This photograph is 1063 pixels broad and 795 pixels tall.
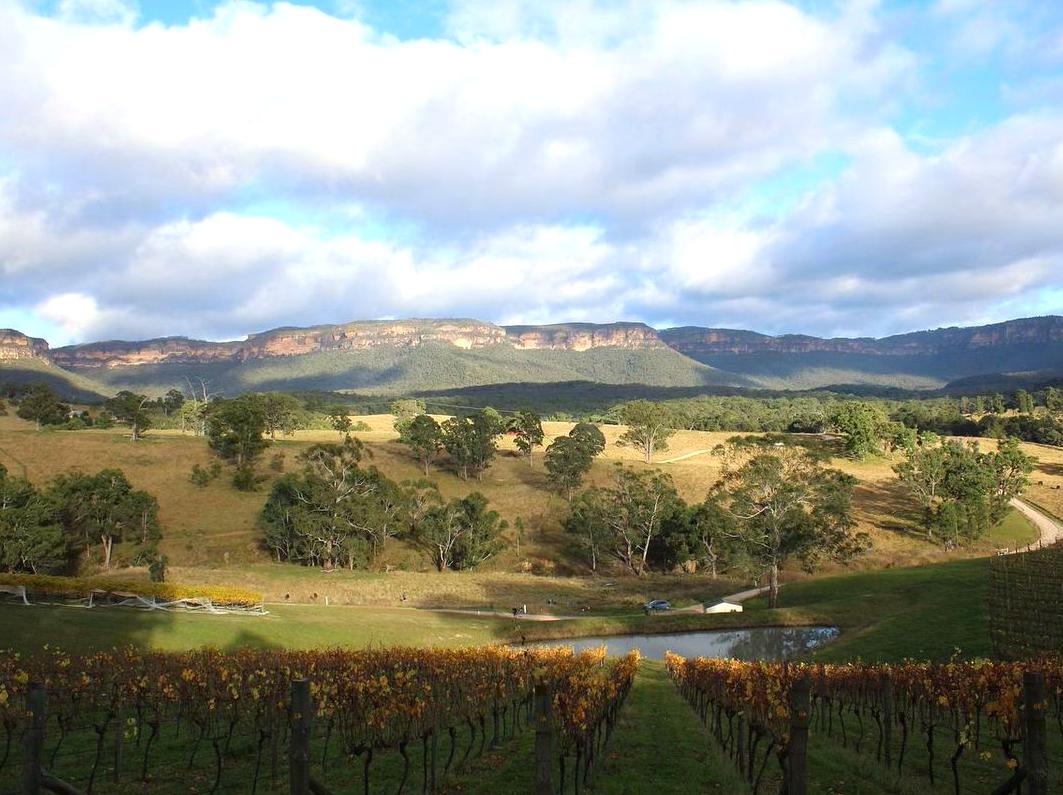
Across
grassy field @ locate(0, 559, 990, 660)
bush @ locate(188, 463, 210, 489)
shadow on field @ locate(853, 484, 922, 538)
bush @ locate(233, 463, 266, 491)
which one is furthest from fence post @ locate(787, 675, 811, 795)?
bush @ locate(188, 463, 210, 489)

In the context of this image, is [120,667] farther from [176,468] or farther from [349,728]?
[176,468]

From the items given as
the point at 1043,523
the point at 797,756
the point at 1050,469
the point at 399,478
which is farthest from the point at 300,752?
the point at 1050,469

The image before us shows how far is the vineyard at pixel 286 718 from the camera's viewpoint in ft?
42.5

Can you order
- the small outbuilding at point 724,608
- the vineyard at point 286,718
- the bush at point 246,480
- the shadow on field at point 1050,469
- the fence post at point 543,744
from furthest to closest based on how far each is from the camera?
the shadow on field at point 1050,469, the bush at point 246,480, the small outbuilding at point 724,608, the vineyard at point 286,718, the fence post at point 543,744

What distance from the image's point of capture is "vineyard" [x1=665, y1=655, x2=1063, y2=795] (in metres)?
11.3

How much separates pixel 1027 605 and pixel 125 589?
140 feet

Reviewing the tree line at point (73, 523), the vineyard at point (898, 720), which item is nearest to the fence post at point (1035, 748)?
the vineyard at point (898, 720)

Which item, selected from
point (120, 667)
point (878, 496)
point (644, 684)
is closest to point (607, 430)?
point (878, 496)

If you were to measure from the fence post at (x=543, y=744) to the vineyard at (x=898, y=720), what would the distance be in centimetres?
260

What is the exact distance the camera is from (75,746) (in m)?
16.1

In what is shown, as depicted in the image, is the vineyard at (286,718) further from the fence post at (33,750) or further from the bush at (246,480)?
the bush at (246,480)

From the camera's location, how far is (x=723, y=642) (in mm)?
40094

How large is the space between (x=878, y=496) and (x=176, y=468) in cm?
A: 7672

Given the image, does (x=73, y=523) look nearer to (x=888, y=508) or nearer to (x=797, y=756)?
(x=797, y=756)
